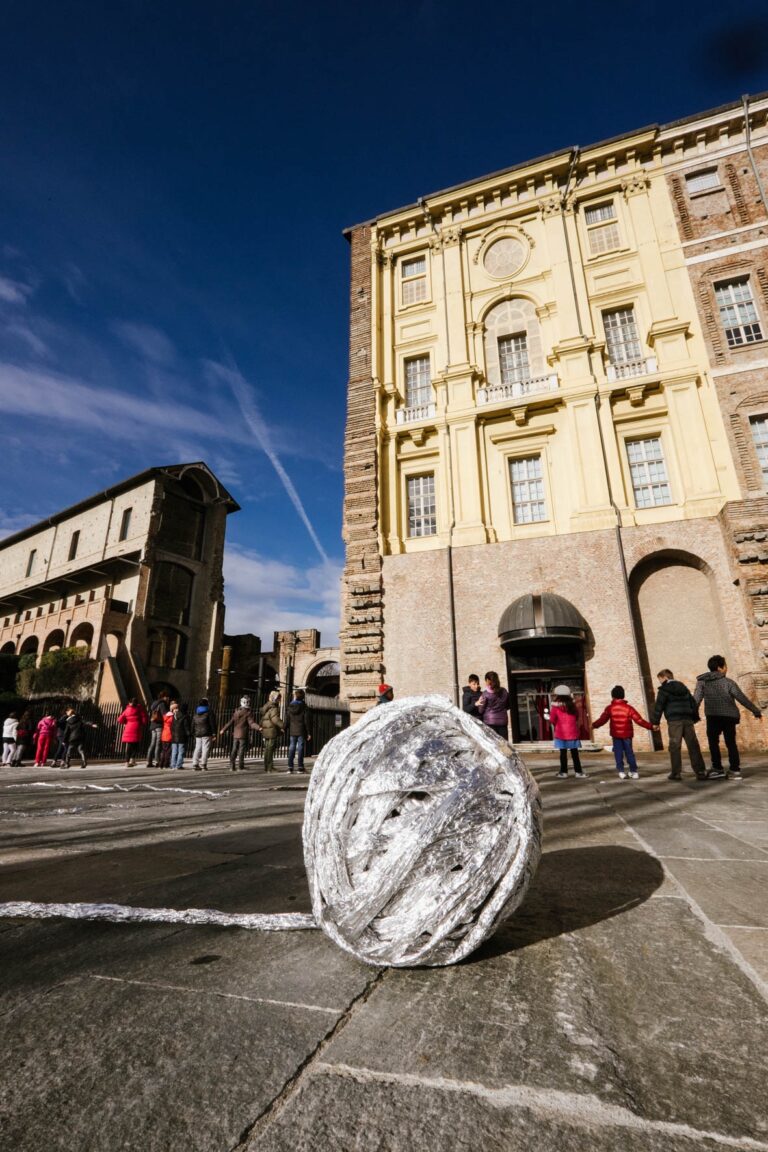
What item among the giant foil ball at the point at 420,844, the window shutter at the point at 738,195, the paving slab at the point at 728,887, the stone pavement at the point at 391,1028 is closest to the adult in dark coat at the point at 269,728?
the stone pavement at the point at 391,1028

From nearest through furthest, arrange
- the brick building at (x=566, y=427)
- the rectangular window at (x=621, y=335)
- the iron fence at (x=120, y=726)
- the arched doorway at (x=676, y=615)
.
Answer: the arched doorway at (x=676, y=615) < the brick building at (x=566, y=427) < the rectangular window at (x=621, y=335) < the iron fence at (x=120, y=726)

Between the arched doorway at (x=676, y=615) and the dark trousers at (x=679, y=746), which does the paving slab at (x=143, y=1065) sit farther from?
the arched doorway at (x=676, y=615)

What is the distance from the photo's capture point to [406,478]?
16.3m

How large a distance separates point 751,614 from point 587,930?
12119 millimetres

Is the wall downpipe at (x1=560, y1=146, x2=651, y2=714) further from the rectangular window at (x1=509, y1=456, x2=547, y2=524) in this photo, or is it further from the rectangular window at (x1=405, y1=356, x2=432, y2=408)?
the rectangular window at (x1=405, y1=356, x2=432, y2=408)

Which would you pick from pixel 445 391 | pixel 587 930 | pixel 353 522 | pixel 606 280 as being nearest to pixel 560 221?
pixel 606 280

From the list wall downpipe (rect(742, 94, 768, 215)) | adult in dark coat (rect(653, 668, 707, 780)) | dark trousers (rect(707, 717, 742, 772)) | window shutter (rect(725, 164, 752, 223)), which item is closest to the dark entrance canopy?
adult in dark coat (rect(653, 668, 707, 780))

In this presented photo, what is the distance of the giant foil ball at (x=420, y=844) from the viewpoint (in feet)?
5.48

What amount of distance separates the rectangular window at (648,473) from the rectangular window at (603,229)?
21.4 ft

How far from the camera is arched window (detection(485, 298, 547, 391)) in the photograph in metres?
16.0

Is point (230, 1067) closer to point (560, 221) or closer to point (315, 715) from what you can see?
point (315, 715)

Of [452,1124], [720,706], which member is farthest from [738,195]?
[452,1124]

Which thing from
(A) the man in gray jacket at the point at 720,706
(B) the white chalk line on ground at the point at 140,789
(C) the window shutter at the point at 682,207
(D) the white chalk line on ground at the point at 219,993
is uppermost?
(C) the window shutter at the point at 682,207

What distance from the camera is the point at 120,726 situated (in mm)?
20391
